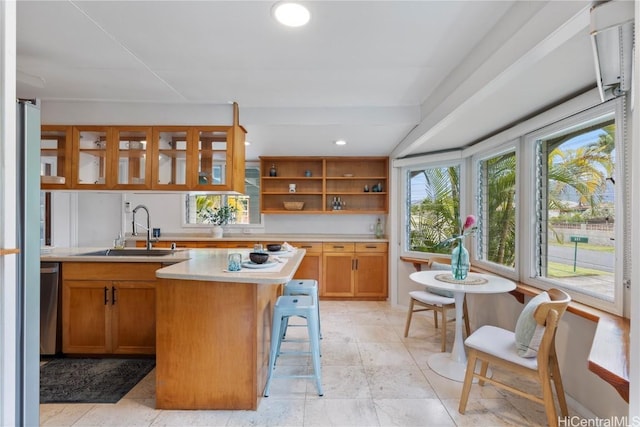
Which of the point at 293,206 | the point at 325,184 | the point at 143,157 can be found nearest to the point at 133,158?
the point at 143,157

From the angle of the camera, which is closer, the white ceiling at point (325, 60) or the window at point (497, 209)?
the white ceiling at point (325, 60)

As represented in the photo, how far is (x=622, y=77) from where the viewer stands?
1290 mm

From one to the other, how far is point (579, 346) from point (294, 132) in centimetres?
292

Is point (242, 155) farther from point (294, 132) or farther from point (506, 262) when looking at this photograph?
point (506, 262)

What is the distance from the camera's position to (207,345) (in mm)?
1921

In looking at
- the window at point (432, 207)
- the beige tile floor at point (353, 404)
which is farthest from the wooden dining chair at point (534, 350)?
the window at point (432, 207)

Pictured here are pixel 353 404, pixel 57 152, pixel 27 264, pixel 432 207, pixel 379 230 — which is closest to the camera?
pixel 27 264

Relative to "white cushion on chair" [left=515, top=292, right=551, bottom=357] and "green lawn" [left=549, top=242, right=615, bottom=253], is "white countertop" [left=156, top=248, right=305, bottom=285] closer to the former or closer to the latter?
"white cushion on chair" [left=515, top=292, right=551, bottom=357]

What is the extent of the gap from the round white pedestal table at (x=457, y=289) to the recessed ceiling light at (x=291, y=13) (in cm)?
188

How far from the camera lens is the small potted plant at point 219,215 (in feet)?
16.5

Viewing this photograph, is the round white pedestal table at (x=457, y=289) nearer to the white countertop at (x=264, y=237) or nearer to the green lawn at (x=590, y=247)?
the green lawn at (x=590, y=247)

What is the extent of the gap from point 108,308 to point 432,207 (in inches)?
141

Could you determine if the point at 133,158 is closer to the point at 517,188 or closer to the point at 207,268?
the point at 207,268

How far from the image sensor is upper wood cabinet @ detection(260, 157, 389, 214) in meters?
4.79
